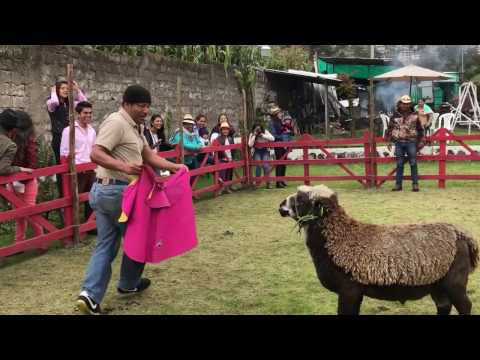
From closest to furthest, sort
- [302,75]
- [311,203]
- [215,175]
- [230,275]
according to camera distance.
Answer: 1. [311,203]
2. [230,275]
3. [215,175]
4. [302,75]

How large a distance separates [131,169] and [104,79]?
292 inches

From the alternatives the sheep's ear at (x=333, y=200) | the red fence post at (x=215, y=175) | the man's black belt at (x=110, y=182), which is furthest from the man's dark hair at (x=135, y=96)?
the red fence post at (x=215, y=175)

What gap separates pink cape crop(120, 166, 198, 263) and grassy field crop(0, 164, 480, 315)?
0.59 meters

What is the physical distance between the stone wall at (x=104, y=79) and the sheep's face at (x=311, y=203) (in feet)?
20.3

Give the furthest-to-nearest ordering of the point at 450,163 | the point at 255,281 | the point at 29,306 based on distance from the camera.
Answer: the point at 450,163 < the point at 255,281 < the point at 29,306

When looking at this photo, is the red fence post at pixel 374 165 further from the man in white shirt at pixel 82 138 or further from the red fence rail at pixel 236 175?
the man in white shirt at pixel 82 138

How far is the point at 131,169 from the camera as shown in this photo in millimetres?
4293

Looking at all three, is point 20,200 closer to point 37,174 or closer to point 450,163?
point 37,174

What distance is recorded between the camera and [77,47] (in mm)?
10266

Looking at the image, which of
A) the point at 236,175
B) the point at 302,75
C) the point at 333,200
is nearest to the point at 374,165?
the point at 236,175

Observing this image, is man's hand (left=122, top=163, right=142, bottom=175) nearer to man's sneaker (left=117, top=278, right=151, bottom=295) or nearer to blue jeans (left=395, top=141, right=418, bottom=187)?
man's sneaker (left=117, top=278, right=151, bottom=295)

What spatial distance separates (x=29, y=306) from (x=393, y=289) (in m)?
3.25

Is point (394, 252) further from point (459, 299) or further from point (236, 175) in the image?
point (236, 175)

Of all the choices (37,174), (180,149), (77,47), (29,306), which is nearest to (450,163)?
(180,149)
